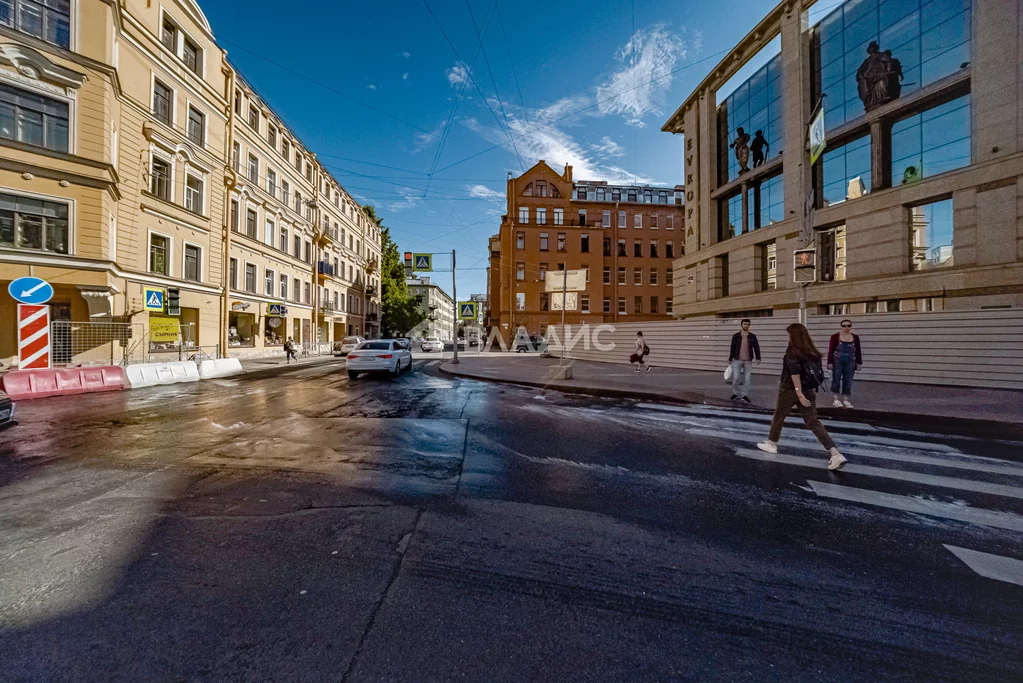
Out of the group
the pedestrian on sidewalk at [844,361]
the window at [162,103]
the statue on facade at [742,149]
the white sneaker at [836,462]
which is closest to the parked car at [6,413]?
the white sneaker at [836,462]

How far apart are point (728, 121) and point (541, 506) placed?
27688mm

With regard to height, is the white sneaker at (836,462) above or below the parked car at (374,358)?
below

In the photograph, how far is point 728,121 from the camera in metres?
24.8

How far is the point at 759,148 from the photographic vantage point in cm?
2227

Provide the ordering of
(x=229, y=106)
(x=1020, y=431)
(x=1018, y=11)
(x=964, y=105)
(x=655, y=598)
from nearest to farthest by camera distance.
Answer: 1. (x=655, y=598)
2. (x=1020, y=431)
3. (x=1018, y=11)
4. (x=964, y=105)
5. (x=229, y=106)

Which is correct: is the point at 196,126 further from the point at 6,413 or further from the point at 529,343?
the point at 529,343

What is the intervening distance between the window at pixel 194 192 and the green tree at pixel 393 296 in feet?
107

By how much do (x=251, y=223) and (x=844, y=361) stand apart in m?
32.1

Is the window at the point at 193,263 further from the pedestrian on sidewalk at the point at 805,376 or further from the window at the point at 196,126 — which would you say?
the pedestrian on sidewalk at the point at 805,376

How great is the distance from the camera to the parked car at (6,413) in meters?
6.31

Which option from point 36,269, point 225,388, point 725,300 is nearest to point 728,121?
point 725,300

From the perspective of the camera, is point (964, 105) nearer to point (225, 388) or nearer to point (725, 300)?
point (725, 300)

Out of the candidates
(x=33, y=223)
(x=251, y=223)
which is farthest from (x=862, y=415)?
(x=251, y=223)

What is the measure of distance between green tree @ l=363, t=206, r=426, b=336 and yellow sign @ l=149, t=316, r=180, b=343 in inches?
1567
